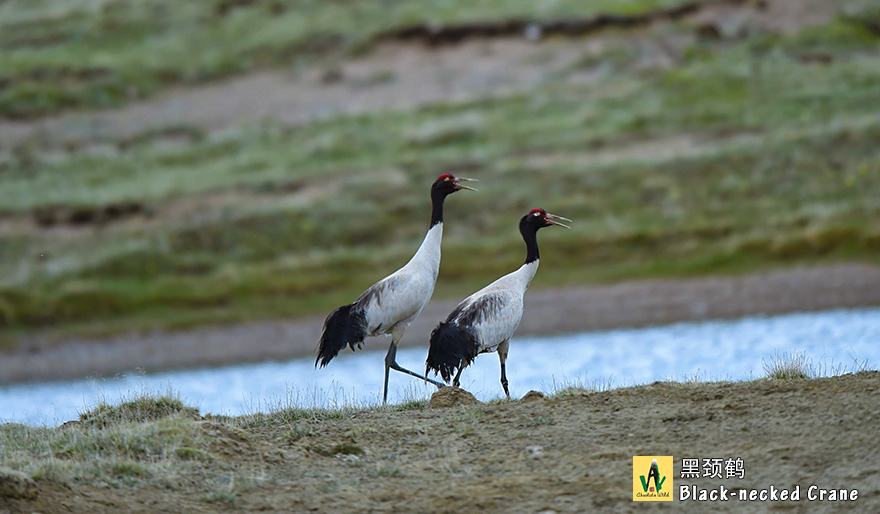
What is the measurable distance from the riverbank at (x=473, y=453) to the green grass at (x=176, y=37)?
133 ft

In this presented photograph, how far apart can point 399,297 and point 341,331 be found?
→ 2.61 feet

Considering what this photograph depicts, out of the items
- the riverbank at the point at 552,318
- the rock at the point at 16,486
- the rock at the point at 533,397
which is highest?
the riverbank at the point at 552,318

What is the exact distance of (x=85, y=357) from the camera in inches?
971

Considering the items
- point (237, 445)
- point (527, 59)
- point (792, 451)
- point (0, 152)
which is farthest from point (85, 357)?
point (527, 59)

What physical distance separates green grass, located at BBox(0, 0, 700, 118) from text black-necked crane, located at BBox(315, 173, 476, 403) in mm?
36549

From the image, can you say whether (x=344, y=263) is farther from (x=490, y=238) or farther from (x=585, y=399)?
(x=585, y=399)

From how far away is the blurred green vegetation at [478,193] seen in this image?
88.2 feet

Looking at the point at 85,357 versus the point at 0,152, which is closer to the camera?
the point at 85,357

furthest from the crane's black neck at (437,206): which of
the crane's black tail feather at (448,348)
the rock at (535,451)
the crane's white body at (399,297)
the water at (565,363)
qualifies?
the rock at (535,451)

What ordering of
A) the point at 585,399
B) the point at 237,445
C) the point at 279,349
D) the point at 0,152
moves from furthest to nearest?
the point at 0,152
the point at 279,349
the point at 585,399
the point at 237,445

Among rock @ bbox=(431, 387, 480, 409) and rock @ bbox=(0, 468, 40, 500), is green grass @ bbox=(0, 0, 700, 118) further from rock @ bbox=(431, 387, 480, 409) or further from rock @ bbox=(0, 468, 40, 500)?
rock @ bbox=(0, 468, 40, 500)

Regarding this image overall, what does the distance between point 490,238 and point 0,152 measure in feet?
81.0

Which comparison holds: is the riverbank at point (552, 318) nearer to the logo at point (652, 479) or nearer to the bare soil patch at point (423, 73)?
the logo at point (652, 479)

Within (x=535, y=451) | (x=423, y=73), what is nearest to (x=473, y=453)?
(x=535, y=451)
